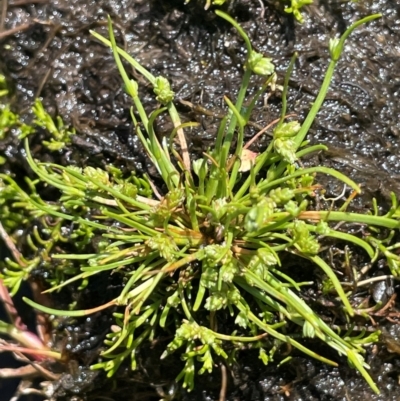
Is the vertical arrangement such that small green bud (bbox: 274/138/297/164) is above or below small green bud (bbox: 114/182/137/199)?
above

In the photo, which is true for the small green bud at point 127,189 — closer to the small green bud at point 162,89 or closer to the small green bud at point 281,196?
the small green bud at point 162,89

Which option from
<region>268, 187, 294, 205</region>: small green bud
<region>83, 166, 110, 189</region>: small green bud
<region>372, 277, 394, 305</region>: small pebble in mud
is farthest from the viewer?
<region>372, 277, 394, 305</region>: small pebble in mud

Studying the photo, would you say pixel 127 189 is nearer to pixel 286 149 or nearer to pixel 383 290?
pixel 286 149

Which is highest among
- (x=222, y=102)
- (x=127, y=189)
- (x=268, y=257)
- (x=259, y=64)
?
(x=259, y=64)

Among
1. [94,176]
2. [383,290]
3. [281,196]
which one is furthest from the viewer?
[383,290]

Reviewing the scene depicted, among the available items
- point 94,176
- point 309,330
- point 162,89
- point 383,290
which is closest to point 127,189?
point 94,176

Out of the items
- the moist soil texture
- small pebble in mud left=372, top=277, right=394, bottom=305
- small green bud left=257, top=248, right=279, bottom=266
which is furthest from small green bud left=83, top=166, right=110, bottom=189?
small pebble in mud left=372, top=277, right=394, bottom=305

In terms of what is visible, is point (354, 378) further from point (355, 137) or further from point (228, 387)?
point (355, 137)

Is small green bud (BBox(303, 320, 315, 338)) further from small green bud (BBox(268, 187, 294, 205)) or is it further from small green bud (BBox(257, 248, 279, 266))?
small green bud (BBox(268, 187, 294, 205))
